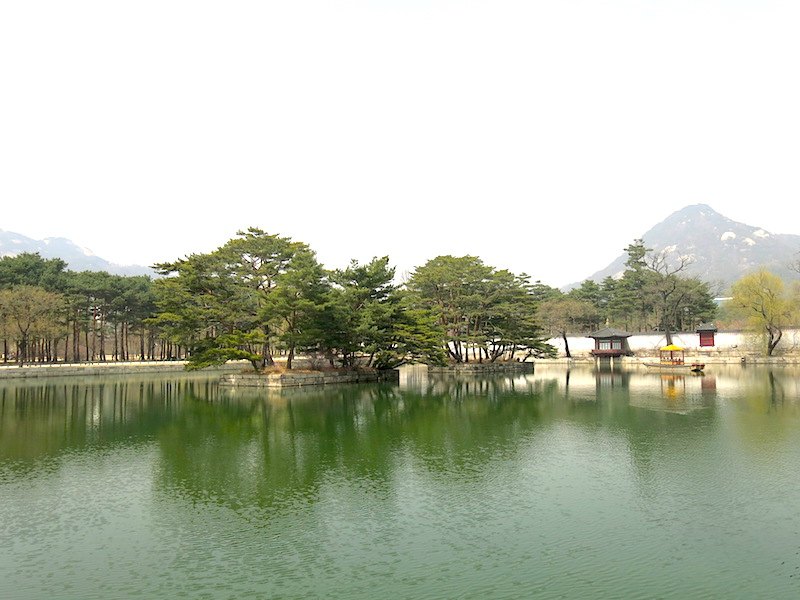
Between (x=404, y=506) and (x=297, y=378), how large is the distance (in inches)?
1190

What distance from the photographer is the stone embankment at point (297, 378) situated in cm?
4216

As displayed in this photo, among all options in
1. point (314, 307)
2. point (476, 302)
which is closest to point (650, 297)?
point (476, 302)

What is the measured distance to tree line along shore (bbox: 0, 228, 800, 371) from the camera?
43625 mm

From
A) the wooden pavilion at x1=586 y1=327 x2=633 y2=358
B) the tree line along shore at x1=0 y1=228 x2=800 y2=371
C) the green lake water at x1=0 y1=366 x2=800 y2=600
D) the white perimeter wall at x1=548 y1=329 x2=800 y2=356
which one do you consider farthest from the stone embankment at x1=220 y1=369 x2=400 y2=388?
the white perimeter wall at x1=548 y1=329 x2=800 y2=356

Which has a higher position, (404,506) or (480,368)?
(480,368)

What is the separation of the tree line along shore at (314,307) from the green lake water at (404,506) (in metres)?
16.0

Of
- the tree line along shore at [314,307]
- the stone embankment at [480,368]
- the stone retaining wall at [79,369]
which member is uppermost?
the tree line along shore at [314,307]

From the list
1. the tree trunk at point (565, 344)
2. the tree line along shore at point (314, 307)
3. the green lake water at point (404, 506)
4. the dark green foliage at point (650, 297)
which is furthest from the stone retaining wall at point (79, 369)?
the dark green foliage at point (650, 297)

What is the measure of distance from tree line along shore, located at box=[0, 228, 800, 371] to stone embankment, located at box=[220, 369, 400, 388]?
128cm

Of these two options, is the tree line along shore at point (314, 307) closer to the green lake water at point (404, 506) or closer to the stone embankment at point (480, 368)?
the stone embankment at point (480, 368)

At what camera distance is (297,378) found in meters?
42.8

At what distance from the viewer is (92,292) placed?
2557 inches

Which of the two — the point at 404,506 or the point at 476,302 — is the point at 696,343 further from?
the point at 404,506

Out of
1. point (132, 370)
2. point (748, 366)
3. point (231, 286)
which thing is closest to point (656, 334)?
point (748, 366)
